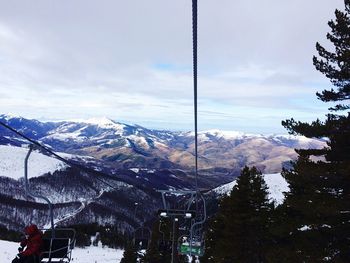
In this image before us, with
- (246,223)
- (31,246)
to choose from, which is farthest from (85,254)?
(31,246)

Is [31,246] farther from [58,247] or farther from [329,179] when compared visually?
[329,179]

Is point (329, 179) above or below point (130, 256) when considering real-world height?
above

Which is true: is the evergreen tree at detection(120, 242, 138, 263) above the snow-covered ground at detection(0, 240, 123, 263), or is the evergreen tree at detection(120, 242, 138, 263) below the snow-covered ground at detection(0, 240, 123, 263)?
above

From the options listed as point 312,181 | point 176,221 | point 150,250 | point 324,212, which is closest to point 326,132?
point 312,181

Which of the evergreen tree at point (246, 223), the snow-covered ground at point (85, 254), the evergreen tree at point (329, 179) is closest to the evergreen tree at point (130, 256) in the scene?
the snow-covered ground at point (85, 254)

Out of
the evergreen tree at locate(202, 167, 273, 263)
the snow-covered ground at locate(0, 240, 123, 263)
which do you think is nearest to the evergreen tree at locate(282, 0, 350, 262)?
the evergreen tree at locate(202, 167, 273, 263)

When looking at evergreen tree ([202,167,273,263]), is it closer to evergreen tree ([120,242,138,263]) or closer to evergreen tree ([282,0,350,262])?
evergreen tree ([282,0,350,262])
